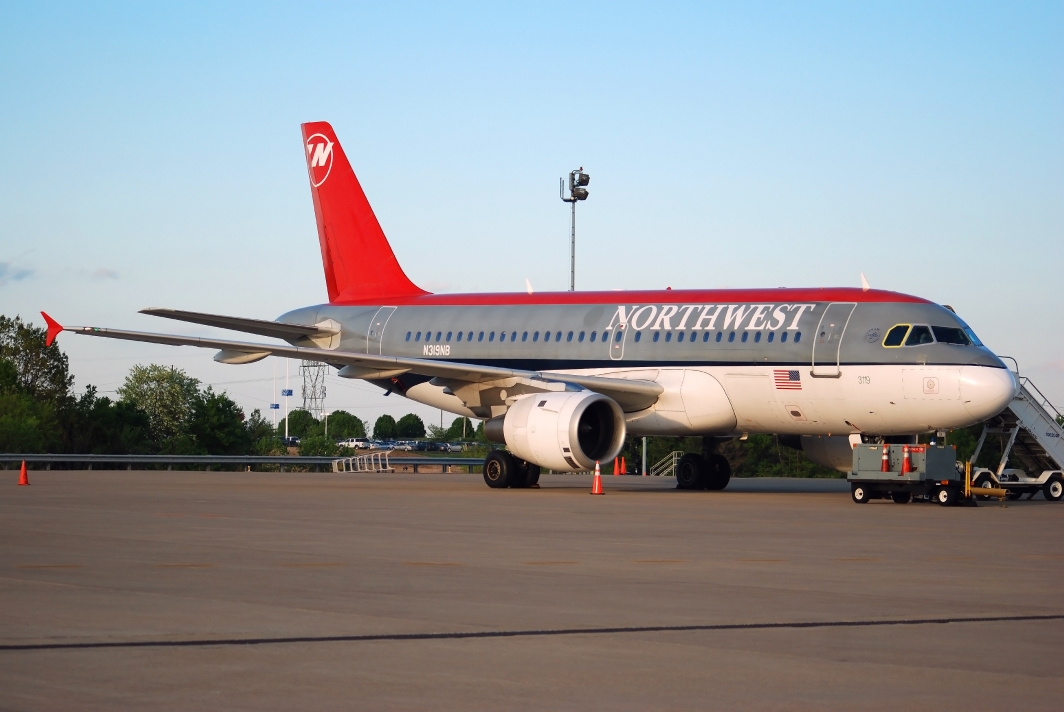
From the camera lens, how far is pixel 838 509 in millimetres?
21609

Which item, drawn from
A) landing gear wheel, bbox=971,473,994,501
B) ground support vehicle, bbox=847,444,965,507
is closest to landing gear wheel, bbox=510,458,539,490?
ground support vehicle, bbox=847,444,965,507

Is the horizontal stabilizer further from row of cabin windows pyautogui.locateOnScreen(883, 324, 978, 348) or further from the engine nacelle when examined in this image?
row of cabin windows pyautogui.locateOnScreen(883, 324, 978, 348)

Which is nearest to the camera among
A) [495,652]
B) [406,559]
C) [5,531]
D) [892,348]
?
[495,652]

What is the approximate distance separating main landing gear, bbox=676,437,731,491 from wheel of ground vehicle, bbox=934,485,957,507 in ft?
22.4

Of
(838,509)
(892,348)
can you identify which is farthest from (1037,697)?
(892,348)

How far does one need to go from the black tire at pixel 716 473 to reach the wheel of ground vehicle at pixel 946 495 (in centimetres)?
682

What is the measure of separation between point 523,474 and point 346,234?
10.0m

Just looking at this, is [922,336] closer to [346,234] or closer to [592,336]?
[592,336]

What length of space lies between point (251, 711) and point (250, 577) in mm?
5055

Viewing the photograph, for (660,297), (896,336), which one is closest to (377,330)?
(660,297)

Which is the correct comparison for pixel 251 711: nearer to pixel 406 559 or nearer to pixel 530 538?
pixel 406 559

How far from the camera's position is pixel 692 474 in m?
29.6

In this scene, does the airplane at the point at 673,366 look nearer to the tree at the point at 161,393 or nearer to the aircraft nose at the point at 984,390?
the aircraft nose at the point at 984,390

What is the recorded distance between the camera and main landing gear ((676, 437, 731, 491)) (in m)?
29.6
